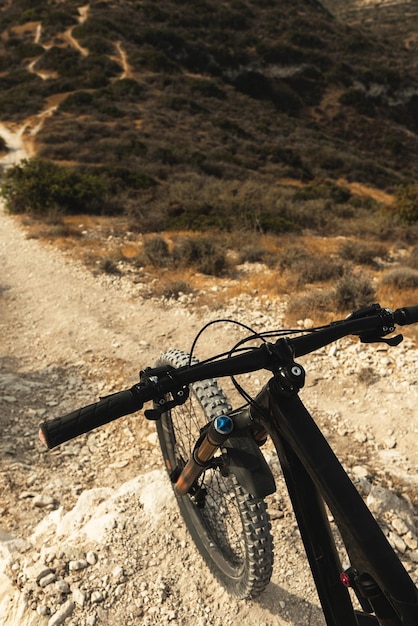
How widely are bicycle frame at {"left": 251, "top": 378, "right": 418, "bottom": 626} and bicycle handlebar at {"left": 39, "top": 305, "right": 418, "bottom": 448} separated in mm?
175

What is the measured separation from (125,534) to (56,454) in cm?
173

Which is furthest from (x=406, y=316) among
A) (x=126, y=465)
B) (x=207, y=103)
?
(x=207, y=103)

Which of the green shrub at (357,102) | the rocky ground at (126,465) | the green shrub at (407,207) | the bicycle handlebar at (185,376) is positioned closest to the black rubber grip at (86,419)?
the bicycle handlebar at (185,376)

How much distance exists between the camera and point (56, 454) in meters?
4.87

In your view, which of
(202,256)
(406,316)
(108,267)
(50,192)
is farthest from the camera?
(50,192)

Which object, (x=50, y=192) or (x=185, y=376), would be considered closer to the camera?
(x=185, y=376)

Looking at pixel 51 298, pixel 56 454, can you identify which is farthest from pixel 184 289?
pixel 56 454

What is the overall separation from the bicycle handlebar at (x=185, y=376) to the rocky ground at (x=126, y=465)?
2.07m

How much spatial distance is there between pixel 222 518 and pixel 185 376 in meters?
2.09

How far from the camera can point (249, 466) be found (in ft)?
7.62

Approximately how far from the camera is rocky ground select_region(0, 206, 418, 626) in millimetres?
3146

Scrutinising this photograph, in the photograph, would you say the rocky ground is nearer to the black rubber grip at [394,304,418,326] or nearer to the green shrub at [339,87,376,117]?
the black rubber grip at [394,304,418,326]

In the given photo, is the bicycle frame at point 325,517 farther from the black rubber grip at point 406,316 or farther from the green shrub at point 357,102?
the green shrub at point 357,102

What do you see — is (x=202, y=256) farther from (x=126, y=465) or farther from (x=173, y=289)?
(x=126, y=465)
